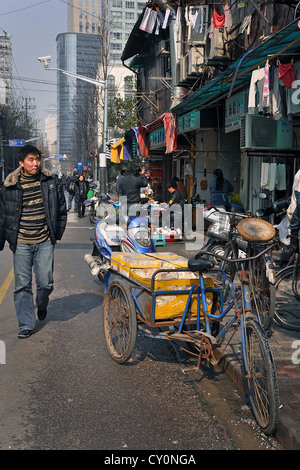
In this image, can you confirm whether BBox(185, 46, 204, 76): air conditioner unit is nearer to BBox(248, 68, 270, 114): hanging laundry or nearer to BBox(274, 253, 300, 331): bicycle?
BBox(248, 68, 270, 114): hanging laundry

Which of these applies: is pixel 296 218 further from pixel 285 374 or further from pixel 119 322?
pixel 119 322

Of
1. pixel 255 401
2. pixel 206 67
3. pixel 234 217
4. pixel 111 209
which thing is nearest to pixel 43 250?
pixel 234 217


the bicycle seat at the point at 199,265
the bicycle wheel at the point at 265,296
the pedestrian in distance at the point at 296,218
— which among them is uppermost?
the pedestrian in distance at the point at 296,218

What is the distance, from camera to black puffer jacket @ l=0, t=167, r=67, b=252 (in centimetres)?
548

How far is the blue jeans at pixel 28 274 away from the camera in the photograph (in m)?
5.52

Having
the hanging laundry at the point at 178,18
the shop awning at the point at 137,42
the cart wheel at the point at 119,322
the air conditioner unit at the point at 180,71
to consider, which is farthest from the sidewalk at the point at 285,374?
the shop awning at the point at 137,42

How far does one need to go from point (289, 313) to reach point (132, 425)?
325 centimetres

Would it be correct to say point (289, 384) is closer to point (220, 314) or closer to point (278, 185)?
point (220, 314)

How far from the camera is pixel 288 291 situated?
21.0 feet

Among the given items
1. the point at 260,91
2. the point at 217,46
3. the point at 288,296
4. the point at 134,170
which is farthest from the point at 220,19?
the point at 288,296

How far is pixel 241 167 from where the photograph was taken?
15.3 meters

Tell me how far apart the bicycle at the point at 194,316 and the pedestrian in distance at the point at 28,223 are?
0.88 m

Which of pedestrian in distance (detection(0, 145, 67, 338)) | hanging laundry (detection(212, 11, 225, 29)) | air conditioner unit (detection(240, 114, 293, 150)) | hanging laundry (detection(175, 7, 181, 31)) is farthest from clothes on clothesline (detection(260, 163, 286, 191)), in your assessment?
hanging laundry (detection(175, 7, 181, 31))

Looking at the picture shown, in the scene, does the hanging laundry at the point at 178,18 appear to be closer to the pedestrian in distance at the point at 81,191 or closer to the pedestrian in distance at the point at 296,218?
the pedestrian in distance at the point at 81,191
